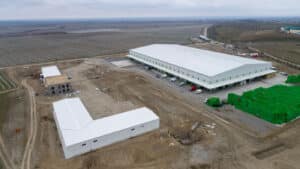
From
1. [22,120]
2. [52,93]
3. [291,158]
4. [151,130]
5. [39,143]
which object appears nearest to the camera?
[291,158]

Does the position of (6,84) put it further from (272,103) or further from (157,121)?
(272,103)

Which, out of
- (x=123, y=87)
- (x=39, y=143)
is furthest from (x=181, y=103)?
(x=39, y=143)

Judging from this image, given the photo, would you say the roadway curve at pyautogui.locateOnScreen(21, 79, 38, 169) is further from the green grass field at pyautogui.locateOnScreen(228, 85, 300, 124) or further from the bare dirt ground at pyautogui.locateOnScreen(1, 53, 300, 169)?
the green grass field at pyautogui.locateOnScreen(228, 85, 300, 124)

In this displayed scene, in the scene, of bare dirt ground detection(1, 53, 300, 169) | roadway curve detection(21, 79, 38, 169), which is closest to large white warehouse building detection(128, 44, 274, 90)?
bare dirt ground detection(1, 53, 300, 169)

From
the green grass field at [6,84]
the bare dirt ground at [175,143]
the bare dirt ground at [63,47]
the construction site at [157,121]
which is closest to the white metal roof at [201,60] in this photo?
the construction site at [157,121]

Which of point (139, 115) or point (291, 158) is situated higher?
point (139, 115)

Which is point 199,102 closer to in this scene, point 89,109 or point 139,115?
point 139,115
